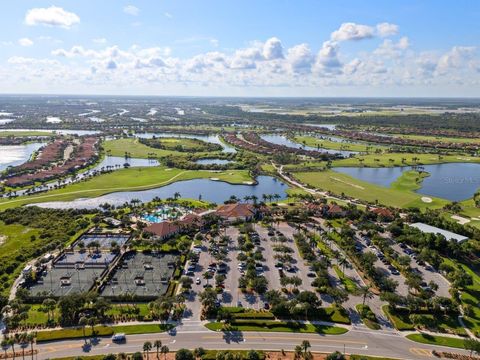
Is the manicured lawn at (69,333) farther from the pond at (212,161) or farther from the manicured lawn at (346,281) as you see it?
the pond at (212,161)

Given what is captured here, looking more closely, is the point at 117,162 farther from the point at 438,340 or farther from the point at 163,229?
the point at 438,340

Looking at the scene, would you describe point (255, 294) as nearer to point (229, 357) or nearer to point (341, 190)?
point (229, 357)

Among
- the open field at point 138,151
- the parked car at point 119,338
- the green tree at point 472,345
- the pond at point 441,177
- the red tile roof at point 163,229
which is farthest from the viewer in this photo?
the open field at point 138,151

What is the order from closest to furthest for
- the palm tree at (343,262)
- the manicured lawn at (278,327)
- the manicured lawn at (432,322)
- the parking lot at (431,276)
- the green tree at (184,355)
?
1. the green tree at (184,355)
2. the manicured lawn at (278,327)
3. the manicured lawn at (432,322)
4. the parking lot at (431,276)
5. the palm tree at (343,262)

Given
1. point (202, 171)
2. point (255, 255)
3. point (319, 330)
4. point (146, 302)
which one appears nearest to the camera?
point (319, 330)

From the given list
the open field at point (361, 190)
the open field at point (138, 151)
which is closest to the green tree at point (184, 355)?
the open field at point (361, 190)

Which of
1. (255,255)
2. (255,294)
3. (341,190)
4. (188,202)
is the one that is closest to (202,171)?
(188,202)

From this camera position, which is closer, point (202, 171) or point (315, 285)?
point (315, 285)
